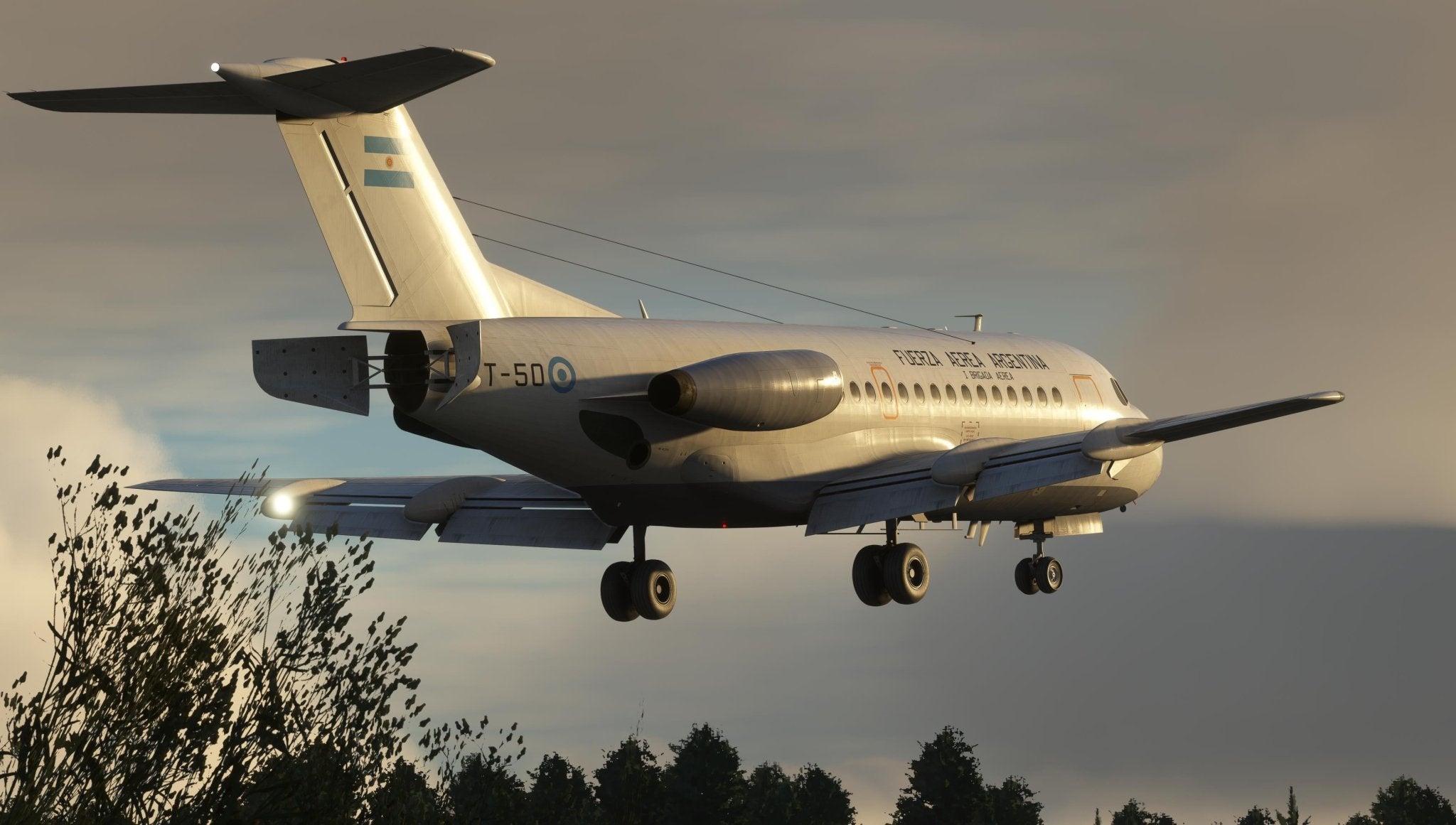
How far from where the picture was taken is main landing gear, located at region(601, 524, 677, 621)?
3052 cm

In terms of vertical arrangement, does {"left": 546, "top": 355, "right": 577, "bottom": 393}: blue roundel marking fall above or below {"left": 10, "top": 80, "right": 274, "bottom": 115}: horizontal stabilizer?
below

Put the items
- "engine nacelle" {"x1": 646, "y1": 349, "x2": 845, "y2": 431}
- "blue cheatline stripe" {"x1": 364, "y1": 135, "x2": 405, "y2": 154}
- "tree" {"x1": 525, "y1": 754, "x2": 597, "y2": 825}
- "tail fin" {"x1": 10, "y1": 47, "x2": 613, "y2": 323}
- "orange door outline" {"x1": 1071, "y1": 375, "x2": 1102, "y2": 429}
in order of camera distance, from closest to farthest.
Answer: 1. "tail fin" {"x1": 10, "y1": 47, "x2": 613, "y2": 323}
2. "blue cheatline stripe" {"x1": 364, "y1": 135, "x2": 405, "y2": 154}
3. "engine nacelle" {"x1": 646, "y1": 349, "x2": 845, "y2": 431}
4. "orange door outline" {"x1": 1071, "y1": 375, "x2": 1102, "y2": 429}
5. "tree" {"x1": 525, "y1": 754, "x2": 597, "y2": 825}

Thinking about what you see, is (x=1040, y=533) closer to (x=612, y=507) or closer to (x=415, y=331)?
(x=612, y=507)

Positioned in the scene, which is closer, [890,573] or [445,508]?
[890,573]

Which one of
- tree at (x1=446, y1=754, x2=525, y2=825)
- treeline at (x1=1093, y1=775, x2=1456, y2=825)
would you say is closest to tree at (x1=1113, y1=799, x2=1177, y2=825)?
treeline at (x1=1093, y1=775, x2=1456, y2=825)

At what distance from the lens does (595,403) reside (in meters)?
26.6

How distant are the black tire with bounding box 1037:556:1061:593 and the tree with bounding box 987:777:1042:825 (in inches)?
2702

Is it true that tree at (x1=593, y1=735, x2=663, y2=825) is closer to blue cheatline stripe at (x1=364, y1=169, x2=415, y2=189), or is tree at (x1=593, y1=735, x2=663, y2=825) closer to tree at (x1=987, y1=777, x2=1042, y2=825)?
tree at (x1=987, y1=777, x2=1042, y2=825)

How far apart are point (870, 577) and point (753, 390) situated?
18.1 ft

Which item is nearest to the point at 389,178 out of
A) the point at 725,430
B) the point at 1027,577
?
the point at 725,430

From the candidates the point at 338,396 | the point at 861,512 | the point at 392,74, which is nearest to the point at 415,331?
the point at 338,396

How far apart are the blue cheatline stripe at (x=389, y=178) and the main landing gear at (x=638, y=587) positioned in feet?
25.2

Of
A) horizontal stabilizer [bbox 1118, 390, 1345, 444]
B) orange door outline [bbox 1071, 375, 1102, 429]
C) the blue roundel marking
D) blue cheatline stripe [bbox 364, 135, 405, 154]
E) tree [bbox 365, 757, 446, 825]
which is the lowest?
tree [bbox 365, 757, 446, 825]

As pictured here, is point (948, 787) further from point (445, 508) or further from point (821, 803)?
point (445, 508)
